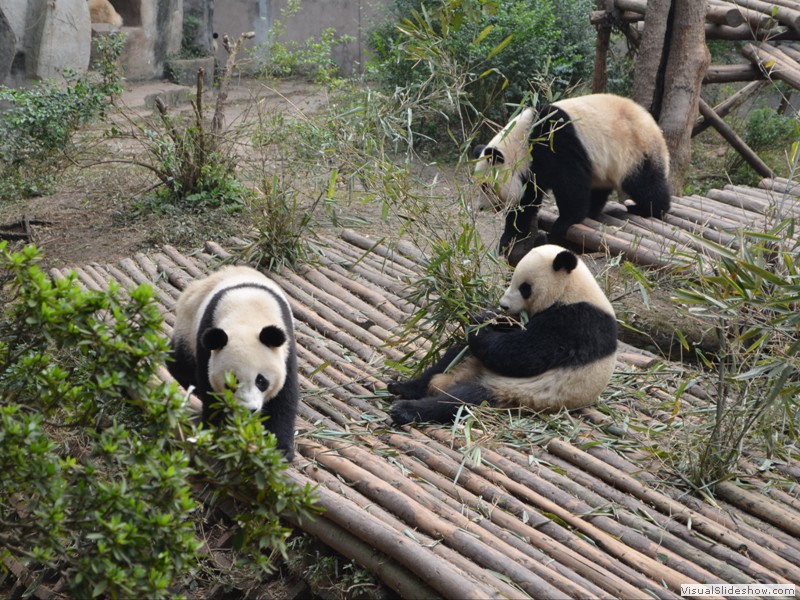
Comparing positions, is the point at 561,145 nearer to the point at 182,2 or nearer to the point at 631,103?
the point at 631,103

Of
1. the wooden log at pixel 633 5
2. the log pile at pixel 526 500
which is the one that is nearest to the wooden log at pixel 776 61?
the wooden log at pixel 633 5

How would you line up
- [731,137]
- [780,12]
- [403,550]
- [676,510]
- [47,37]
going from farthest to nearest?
[47,37], [731,137], [780,12], [676,510], [403,550]

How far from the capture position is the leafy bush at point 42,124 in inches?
338

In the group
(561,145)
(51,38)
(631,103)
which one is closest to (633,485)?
(561,145)

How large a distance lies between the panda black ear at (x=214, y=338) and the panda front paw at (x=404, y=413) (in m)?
1.23

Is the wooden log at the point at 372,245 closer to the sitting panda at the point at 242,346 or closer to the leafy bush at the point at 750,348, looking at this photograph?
the sitting panda at the point at 242,346

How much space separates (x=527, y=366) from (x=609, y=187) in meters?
3.11

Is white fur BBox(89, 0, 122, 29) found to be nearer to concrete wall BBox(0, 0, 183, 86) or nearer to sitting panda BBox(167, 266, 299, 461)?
concrete wall BBox(0, 0, 183, 86)

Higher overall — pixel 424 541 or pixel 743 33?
pixel 743 33

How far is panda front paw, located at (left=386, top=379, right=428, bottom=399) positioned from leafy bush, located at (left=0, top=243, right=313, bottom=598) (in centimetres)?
166

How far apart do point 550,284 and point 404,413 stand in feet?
3.60

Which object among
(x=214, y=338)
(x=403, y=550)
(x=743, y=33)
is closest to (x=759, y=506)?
(x=403, y=550)

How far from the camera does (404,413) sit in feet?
15.4

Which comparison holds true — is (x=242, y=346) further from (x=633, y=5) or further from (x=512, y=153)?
(x=633, y=5)
